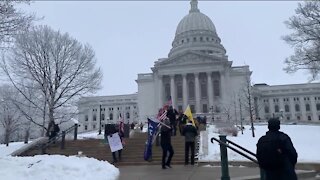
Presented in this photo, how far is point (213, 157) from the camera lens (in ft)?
49.5

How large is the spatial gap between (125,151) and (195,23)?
8959cm

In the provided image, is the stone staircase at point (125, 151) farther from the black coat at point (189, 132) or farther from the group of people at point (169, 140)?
the black coat at point (189, 132)

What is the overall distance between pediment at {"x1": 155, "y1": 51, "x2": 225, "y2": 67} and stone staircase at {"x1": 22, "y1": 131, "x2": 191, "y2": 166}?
2383 inches

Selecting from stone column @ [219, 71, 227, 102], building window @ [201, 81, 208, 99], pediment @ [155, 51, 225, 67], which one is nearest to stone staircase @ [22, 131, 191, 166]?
stone column @ [219, 71, 227, 102]

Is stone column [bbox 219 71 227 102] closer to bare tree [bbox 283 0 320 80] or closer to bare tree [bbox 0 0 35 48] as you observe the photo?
bare tree [bbox 283 0 320 80]

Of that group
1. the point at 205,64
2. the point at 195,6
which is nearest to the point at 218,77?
the point at 205,64

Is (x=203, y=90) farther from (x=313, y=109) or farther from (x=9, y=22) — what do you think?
(x=9, y=22)

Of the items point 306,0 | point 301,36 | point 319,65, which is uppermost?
point 306,0

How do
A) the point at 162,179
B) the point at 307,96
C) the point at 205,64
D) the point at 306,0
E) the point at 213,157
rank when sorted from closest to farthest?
the point at 162,179
the point at 213,157
the point at 306,0
the point at 205,64
the point at 307,96

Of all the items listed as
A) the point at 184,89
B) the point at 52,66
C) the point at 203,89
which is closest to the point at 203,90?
the point at 203,89

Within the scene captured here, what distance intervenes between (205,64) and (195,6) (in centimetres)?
3863

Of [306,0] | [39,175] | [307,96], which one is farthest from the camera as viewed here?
[307,96]

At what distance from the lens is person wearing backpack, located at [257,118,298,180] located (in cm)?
532

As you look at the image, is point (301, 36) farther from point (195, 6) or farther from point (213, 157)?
point (195, 6)
